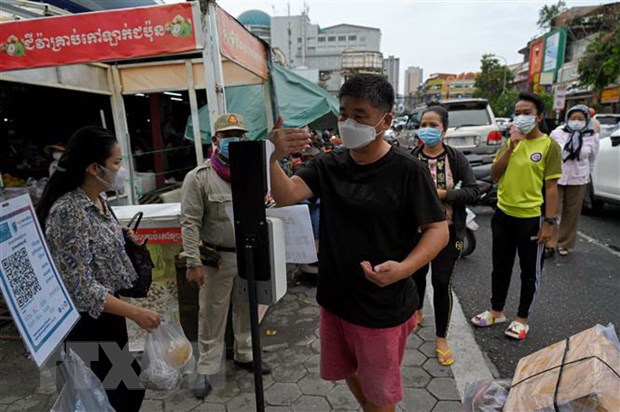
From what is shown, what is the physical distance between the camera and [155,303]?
321 centimetres

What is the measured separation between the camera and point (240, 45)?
3.99 metres

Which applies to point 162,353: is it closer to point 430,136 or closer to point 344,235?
point 344,235

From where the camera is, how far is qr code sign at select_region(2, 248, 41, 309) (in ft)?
4.39

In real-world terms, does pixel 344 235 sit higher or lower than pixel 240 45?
lower

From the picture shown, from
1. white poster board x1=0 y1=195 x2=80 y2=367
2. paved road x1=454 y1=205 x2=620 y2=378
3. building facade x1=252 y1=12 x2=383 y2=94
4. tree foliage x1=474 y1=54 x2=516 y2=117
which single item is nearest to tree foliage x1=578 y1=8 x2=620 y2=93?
paved road x1=454 y1=205 x2=620 y2=378

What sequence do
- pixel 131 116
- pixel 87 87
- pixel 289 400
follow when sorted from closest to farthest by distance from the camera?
pixel 289 400 < pixel 87 87 < pixel 131 116

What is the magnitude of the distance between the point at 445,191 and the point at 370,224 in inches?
53.1

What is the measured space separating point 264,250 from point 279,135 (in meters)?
0.46

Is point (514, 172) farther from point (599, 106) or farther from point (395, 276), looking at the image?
point (599, 106)

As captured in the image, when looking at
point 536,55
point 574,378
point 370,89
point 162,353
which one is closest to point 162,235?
point 162,353

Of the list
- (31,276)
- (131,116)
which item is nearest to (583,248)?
(31,276)

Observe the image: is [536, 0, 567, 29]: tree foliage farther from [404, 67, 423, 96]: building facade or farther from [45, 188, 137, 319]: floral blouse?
[404, 67, 423, 96]: building facade

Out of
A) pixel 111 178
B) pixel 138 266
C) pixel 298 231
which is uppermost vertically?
pixel 111 178

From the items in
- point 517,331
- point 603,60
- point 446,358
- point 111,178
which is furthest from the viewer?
point 603,60
